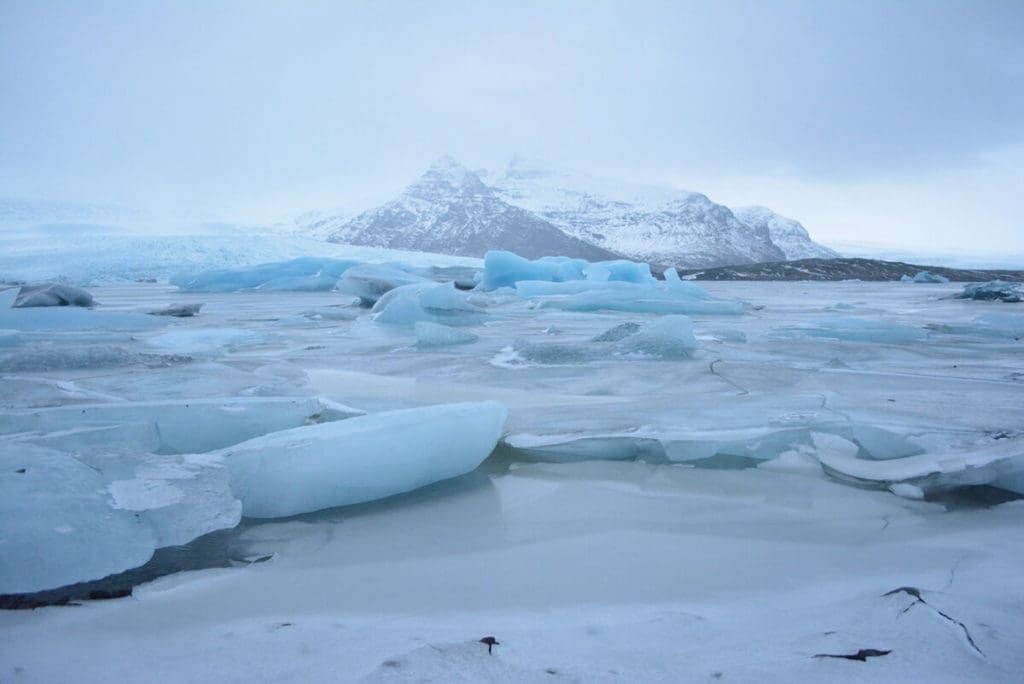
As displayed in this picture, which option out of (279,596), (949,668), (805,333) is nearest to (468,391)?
(279,596)

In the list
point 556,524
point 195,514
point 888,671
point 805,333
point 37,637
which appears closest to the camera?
point 888,671

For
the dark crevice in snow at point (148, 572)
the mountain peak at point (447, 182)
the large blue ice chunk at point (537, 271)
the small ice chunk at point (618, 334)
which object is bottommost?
the dark crevice in snow at point (148, 572)

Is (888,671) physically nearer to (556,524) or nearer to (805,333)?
(556,524)

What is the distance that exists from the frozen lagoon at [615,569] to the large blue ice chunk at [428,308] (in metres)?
3.62

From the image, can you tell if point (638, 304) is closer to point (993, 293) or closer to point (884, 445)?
point (884, 445)

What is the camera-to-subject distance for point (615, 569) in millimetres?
1259

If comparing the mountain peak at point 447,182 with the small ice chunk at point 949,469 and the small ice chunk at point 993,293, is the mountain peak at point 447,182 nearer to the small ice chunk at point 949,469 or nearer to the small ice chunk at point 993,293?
the small ice chunk at point 993,293

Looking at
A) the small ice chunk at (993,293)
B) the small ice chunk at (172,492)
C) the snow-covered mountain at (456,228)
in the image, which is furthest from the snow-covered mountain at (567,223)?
the small ice chunk at (172,492)

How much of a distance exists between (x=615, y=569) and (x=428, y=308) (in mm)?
5917

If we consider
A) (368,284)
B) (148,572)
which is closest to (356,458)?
(148,572)

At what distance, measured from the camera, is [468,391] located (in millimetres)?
2857

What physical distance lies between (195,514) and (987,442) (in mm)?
1937

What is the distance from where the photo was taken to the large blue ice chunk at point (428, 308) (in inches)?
252

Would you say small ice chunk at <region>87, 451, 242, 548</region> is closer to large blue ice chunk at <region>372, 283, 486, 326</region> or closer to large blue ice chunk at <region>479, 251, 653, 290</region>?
large blue ice chunk at <region>372, 283, 486, 326</region>
